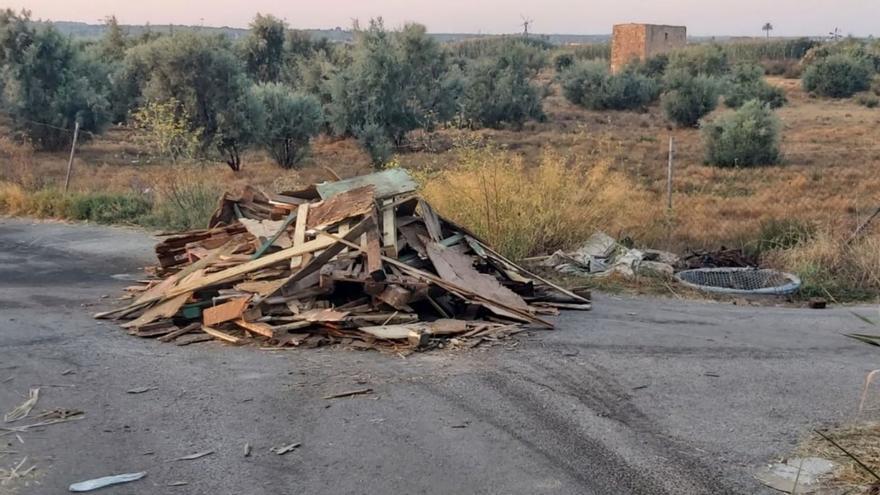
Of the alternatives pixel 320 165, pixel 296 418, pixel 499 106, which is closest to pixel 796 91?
pixel 499 106

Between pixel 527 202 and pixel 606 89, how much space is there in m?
37.3

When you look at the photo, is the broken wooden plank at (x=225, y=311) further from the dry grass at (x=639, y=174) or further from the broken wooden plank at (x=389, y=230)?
the dry grass at (x=639, y=174)

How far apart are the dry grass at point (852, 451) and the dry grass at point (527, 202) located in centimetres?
613

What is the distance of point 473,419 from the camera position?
593 cm

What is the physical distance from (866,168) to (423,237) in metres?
18.6

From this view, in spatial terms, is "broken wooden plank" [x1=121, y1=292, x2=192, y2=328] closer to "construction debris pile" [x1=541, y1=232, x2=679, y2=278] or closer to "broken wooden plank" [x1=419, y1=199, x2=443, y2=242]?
"broken wooden plank" [x1=419, y1=199, x2=443, y2=242]

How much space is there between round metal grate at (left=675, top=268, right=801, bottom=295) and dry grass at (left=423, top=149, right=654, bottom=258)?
178 cm

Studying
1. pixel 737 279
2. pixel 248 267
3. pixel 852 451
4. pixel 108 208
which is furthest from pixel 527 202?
pixel 108 208

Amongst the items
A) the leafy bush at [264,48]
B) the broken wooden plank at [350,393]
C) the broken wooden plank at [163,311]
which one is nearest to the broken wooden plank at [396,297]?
the broken wooden plank at [350,393]

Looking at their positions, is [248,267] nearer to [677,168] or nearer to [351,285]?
[351,285]

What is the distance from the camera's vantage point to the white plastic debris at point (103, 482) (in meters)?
4.84

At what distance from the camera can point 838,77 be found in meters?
52.5

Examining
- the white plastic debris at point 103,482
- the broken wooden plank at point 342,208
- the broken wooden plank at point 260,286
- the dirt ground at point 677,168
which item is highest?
the broken wooden plank at point 342,208

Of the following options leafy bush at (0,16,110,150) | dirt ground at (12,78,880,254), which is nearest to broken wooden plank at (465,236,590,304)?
dirt ground at (12,78,880,254)
